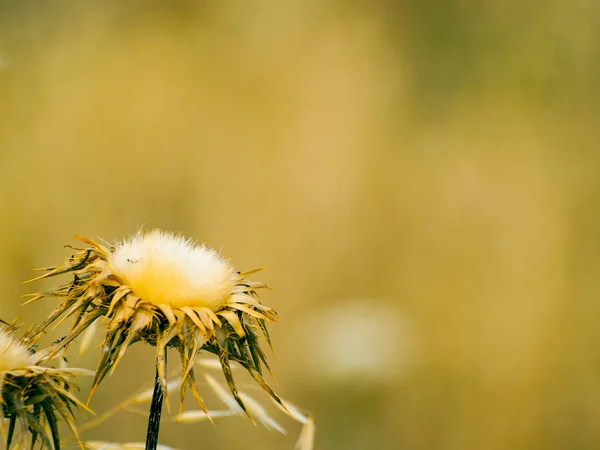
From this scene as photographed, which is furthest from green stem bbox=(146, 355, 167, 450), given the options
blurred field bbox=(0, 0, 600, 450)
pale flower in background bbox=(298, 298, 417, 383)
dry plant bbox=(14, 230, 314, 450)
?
blurred field bbox=(0, 0, 600, 450)

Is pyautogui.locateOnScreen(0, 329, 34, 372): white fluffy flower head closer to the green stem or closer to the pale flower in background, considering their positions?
the green stem

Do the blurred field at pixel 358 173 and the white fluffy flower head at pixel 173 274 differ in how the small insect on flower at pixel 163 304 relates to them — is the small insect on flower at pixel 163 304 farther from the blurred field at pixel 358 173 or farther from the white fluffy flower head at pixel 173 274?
the blurred field at pixel 358 173

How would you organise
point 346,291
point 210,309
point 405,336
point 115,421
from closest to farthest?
point 210,309
point 405,336
point 115,421
point 346,291

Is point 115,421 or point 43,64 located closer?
point 115,421

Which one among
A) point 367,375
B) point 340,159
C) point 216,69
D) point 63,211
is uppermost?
point 216,69

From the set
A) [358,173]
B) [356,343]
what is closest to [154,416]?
[356,343]

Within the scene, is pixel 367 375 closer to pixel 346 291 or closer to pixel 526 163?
pixel 346 291

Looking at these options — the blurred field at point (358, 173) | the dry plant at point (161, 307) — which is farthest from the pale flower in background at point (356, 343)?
the dry plant at point (161, 307)

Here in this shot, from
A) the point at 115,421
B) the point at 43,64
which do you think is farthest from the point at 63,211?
the point at 115,421
